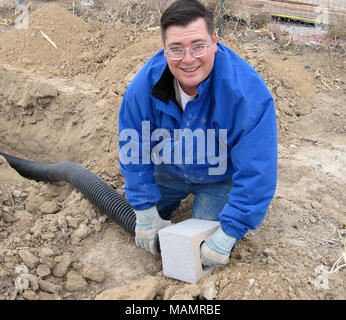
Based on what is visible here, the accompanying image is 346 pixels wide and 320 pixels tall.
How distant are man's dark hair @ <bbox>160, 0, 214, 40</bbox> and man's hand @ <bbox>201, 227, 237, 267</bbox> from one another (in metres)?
1.09

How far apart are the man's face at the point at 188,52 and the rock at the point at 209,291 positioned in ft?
3.56

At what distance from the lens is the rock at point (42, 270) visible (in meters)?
2.47

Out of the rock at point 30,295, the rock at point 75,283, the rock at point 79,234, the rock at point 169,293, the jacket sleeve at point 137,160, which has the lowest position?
the rock at point 75,283

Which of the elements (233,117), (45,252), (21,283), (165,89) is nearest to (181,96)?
(165,89)

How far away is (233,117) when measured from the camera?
84.5 inches

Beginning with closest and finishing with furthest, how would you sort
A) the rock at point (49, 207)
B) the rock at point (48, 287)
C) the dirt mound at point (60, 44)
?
the rock at point (48, 287), the rock at point (49, 207), the dirt mound at point (60, 44)

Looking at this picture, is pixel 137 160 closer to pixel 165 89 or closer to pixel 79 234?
pixel 165 89

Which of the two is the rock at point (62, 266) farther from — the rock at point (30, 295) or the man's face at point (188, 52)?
the man's face at point (188, 52)

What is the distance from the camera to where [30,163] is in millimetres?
4148

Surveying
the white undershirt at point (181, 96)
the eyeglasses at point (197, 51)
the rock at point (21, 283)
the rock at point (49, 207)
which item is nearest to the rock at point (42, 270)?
the rock at point (21, 283)

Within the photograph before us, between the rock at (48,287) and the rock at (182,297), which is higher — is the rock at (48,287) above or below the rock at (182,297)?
below

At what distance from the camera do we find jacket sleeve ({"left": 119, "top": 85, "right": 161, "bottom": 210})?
2.47 m

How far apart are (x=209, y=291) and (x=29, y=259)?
115 cm

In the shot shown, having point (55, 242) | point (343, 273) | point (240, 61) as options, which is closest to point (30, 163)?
point (55, 242)
